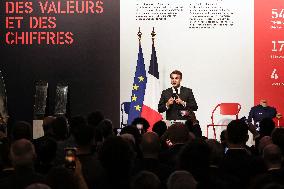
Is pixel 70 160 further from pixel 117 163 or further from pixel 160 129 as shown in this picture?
pixel 160 129

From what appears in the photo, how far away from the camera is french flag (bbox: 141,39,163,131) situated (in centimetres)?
1080

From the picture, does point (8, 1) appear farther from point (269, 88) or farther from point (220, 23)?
point (269, 88)

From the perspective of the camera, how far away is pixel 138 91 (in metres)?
11.1

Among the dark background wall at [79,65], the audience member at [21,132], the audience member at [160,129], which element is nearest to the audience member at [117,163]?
the audience member at [21,132]

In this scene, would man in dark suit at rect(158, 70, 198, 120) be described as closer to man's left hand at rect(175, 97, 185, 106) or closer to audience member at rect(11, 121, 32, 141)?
man's left hand at rect(175, 97, 185, 106)

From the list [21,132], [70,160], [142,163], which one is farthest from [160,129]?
[70,160]

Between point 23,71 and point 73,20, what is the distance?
146 centimetres

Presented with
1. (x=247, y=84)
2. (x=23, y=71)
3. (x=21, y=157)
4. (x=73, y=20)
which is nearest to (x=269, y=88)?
(x=247, y=84)

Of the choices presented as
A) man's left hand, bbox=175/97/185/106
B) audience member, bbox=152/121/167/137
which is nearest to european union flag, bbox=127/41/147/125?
man's left hand, bbox=175/97/185/106

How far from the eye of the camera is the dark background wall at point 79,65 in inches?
480

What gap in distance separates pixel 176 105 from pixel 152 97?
1.16m

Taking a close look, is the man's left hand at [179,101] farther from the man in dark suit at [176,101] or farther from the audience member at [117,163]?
the audience member at [117,163]

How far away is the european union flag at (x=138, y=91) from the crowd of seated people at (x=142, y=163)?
211 inches

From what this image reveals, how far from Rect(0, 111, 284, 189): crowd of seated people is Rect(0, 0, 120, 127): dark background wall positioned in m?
6.64
